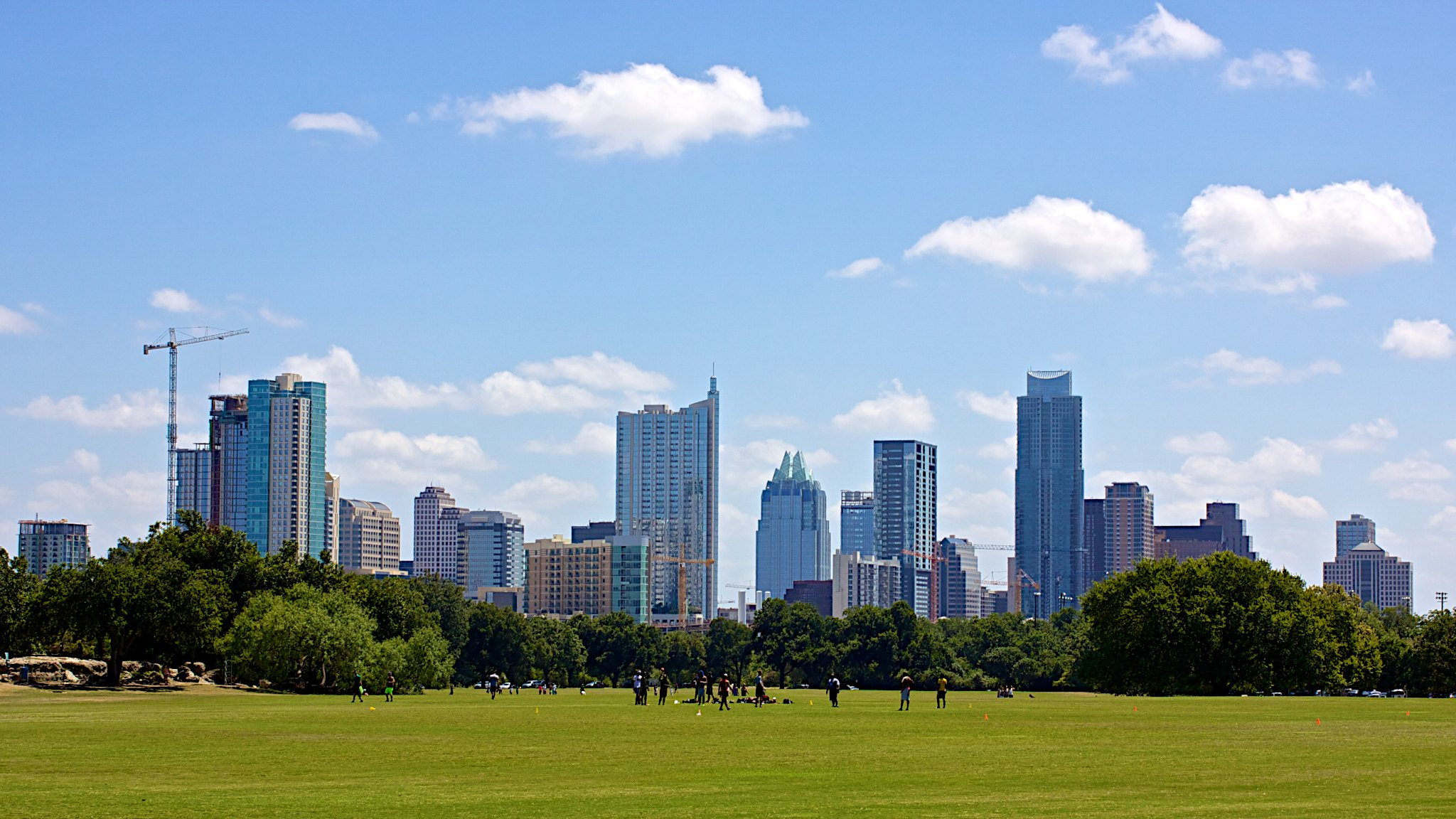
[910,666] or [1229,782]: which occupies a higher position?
[1229,782]

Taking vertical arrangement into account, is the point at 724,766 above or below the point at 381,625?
above

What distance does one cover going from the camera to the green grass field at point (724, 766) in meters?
26.1

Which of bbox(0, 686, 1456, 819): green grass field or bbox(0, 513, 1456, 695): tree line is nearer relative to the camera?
bbox(0, 686, 1456, 819): green grass field

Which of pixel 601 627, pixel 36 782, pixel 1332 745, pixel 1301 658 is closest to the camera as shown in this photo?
pixel 36 782

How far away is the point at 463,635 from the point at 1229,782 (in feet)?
469

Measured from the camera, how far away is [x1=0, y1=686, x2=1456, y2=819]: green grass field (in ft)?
85.7

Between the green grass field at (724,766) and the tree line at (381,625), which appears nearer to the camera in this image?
the green grass field at (724,766)

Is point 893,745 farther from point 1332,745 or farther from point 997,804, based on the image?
point 997,804

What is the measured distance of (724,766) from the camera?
112 feet

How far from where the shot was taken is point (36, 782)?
2989 cm

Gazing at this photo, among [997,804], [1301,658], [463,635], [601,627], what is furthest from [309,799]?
[601,627]

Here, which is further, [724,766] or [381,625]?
[381,625]

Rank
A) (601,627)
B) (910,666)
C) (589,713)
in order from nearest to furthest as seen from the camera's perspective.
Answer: (589,713), (910,666), (601,627)

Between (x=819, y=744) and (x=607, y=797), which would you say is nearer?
(x=607, y=797)
